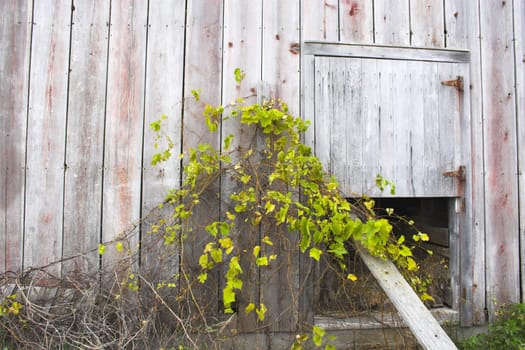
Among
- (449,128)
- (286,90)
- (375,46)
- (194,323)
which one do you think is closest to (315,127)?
(286,90)

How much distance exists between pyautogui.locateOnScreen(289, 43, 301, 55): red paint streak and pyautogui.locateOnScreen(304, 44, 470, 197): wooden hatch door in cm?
7

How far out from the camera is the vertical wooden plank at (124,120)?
256 centimetres

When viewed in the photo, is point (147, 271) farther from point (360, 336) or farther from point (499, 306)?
point (499, 306)

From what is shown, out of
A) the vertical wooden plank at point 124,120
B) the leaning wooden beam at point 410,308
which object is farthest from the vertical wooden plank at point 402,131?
the vertical wooden plank at point 124,120

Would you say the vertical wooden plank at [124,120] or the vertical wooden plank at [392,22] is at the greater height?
the vertical wooden plank at [392,22]

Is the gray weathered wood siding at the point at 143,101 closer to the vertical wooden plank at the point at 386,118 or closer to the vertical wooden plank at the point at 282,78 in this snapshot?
the vertical wooden plank at the point at 282,78

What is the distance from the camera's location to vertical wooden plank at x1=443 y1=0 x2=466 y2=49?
2814 mm

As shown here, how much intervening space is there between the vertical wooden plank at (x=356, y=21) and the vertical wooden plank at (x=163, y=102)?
1183 millimetres

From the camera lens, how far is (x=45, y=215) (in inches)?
99.7

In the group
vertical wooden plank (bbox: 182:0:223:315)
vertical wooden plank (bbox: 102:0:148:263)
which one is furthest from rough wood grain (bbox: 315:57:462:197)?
vertical wooden plank (bbox: 102:0:148:263)

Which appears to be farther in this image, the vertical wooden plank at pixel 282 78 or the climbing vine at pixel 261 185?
the vertical wooden plank at pixel 282 78

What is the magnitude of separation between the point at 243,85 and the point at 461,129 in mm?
1684

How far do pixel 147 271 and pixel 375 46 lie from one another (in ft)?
7.58

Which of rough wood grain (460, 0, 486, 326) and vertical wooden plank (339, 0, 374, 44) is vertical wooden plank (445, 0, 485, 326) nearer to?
rough wood grain (460, 0, 486, 326)
